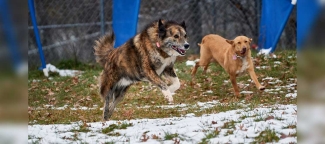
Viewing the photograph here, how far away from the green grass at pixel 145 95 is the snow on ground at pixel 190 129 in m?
1.36

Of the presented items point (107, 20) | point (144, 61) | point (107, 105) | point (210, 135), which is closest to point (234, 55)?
point (144, 61)

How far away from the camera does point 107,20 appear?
1705cm

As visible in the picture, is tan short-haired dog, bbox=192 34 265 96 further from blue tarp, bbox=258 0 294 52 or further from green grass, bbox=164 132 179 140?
green grass, bbox=164 132 179 140

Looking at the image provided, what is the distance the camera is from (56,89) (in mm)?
11758

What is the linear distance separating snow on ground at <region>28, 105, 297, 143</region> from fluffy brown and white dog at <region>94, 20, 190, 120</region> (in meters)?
1.49

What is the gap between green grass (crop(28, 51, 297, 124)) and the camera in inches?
314

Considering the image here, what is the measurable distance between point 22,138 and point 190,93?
7932 mm

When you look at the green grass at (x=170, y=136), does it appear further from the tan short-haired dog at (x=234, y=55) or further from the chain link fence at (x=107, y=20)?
the chain link fence at (x=107, y=20)

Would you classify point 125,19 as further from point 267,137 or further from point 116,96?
point 267,137

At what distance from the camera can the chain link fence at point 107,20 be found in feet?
53.6

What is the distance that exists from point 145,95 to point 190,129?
520cm

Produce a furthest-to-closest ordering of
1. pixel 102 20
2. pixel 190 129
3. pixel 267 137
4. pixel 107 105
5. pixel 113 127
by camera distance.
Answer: pixel 102 20 < pixel 107 105 < pixel 113 127 < pixel 190 129 < pixel 267 137

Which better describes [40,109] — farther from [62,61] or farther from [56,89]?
[62,61]

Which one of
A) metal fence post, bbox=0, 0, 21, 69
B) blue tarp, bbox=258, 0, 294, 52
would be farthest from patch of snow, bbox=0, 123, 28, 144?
blue tarp, bbox=258, 0, 294, 52
